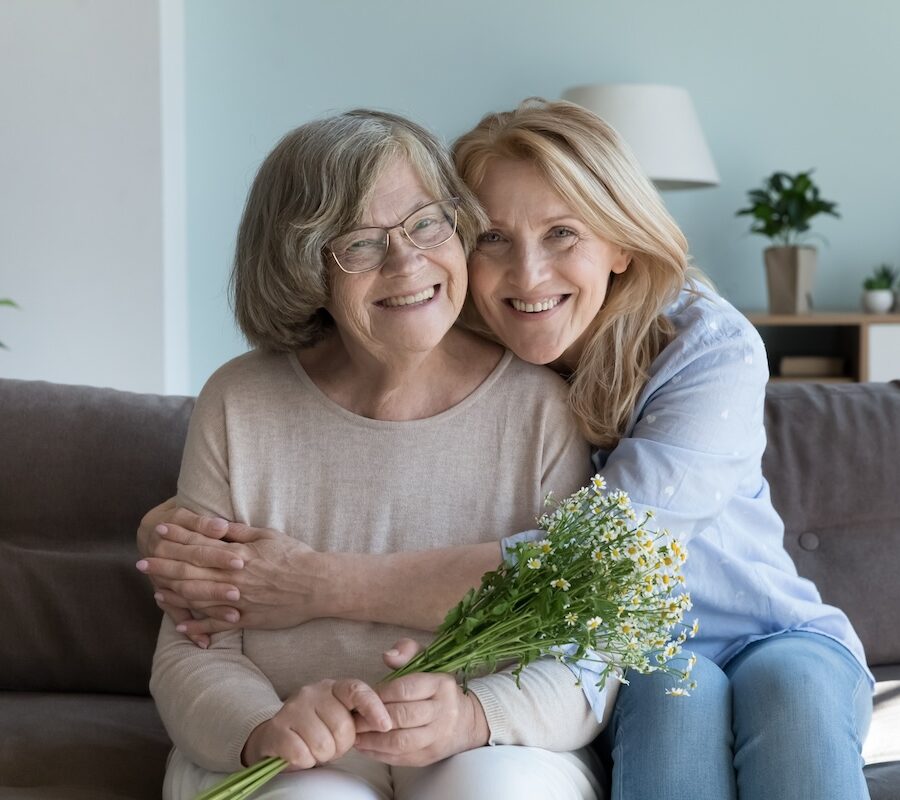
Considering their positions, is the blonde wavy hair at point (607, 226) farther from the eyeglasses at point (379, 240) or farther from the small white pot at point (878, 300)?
the small white pot at point (878, 300)

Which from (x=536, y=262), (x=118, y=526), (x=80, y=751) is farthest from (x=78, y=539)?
(x=536, y=262)

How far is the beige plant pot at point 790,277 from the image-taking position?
484cm

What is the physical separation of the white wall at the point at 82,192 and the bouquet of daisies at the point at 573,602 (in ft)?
10.6

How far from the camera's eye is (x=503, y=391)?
1.80m

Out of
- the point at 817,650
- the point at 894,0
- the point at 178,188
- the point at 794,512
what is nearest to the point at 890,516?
the point at 794,512

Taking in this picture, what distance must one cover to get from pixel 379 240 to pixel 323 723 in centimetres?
66

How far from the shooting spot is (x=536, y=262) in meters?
1.76

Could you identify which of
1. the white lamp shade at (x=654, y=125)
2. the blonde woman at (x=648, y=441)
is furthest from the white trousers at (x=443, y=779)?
the white lamp shade at (x=654, y=125)

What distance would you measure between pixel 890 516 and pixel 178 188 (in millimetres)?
3140

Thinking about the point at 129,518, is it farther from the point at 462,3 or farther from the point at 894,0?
the point at 894,0

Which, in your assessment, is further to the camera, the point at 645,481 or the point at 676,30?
the point at 676,30

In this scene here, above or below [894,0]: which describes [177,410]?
below

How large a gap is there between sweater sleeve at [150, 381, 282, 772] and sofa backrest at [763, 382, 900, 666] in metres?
1.02

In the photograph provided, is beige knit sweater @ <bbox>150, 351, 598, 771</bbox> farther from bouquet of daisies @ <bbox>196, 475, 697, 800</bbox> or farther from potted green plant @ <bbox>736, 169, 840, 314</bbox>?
potted green plant @ <bbox>736, 169, 840, 314</bbox>
